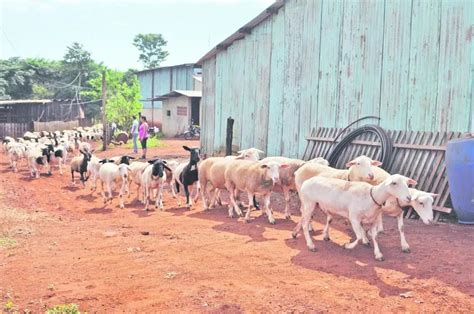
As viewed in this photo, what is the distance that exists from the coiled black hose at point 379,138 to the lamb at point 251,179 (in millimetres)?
2634

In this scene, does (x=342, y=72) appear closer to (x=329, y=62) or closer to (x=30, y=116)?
(x=329, y=62)

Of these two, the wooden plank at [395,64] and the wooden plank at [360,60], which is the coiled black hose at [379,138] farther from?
the wooden plank at [360,60]

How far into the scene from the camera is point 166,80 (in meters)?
45.7

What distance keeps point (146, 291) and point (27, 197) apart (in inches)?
332

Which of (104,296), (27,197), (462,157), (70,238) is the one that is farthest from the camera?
(27,197)

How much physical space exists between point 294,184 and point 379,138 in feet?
8.82

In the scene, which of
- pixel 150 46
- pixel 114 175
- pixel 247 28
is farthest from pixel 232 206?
pixel 150 46

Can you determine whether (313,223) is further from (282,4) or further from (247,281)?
(282,4)

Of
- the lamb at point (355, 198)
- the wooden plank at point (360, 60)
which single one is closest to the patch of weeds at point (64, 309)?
the lamb at point (355, 198)

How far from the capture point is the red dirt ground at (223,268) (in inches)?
217

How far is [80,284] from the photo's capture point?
6.10 metres

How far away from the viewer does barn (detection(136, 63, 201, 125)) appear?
4406 centimetres

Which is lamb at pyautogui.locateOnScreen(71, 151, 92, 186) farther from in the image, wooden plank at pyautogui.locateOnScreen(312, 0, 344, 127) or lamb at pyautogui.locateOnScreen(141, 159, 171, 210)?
wooden plank at pyautogui.locateOnScreen(312, 0, 344, 127)

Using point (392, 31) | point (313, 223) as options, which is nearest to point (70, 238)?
point (313, 223)
